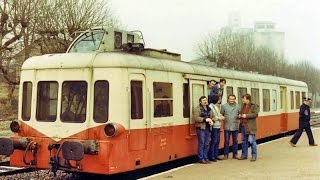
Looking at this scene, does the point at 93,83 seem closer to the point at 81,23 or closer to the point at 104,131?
the point at 104,131

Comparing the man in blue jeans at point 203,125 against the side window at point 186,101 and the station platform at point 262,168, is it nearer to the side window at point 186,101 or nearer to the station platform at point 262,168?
the side window at point 186,101

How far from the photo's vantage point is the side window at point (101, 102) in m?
9.48

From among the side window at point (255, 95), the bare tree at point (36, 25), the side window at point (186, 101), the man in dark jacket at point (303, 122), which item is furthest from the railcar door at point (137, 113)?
the bare tree at point (36, 25)

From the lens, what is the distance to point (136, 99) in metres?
9.84

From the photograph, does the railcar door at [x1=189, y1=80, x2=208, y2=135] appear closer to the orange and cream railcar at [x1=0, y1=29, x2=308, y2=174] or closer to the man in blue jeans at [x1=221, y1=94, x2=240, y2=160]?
the orange and cream railcar at [x1=0, y1=29, x2=308, y2=174]

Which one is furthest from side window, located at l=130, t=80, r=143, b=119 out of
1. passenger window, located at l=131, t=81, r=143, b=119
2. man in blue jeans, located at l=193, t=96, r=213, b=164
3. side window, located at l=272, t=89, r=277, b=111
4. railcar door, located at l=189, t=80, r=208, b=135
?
side window, located at l=272, t=89, r=277, b=111

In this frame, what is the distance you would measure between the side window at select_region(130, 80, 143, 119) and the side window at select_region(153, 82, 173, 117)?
0.54m

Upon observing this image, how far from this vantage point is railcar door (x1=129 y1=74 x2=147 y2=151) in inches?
380

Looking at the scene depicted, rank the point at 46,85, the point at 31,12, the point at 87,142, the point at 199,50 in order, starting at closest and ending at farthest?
1. the point at 87,142
2. the point at 46,85
3. the point at 31,12
4. the point at 199,50

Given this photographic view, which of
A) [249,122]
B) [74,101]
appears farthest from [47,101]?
[249,122]

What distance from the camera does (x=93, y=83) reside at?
965cm

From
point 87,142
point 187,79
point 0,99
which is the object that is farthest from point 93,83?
point 0,99

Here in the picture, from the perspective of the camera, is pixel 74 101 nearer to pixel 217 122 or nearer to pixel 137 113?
pixel 137 113

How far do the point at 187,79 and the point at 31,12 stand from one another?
18475 mm
